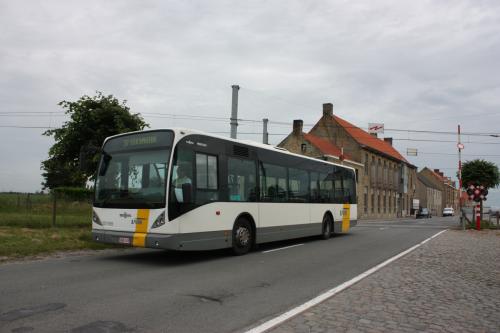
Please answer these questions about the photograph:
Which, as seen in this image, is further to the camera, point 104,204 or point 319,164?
point 319,164

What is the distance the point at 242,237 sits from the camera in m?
11.5

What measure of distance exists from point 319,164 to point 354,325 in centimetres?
1164

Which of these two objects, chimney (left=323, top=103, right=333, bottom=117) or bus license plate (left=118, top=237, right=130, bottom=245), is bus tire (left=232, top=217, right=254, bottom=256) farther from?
chimney (left=323, top=103, right=333, bottom=117)

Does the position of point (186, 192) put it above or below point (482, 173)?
below

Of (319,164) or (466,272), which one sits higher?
(319,164)

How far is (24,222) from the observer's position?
15547mm

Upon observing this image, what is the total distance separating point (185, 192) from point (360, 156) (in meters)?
46.0

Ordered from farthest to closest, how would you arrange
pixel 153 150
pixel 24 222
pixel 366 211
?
pixel 366 211
pixel 24 222
pixel 153 150

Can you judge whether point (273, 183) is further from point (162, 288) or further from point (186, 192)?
point (162, 288)

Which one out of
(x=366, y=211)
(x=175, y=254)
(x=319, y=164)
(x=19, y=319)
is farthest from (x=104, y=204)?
(x=366, y=211)

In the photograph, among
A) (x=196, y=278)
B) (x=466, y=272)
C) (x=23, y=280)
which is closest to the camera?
(x=23, y=280)

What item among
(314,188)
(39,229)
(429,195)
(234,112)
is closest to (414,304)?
(314,188)

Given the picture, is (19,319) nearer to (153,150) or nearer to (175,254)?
(153,150)

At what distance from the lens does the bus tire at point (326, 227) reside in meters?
16.7
